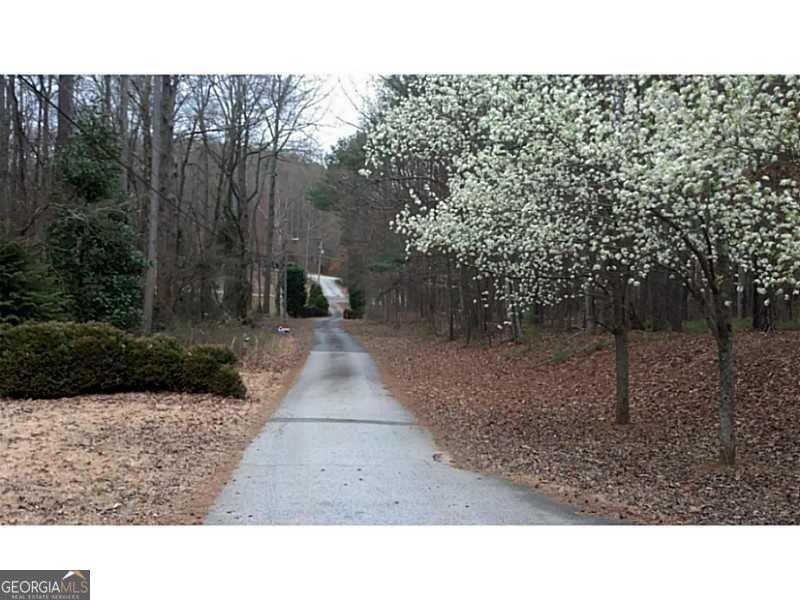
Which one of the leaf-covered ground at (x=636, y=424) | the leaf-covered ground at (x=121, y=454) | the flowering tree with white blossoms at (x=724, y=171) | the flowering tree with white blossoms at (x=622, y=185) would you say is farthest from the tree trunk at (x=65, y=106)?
the flowering tree with white blossoms at (x=724, y=171)

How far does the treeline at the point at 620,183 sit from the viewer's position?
22.4ft

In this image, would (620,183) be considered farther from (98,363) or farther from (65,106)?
(65,106)

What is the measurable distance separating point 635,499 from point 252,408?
7253 millimetres

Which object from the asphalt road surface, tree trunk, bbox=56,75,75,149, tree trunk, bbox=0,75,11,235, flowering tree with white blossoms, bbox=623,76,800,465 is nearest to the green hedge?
the asphalt road surface

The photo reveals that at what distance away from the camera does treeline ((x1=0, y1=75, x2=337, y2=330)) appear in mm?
19297

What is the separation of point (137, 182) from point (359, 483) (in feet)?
73.5

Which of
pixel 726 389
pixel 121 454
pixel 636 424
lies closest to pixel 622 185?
pixel 726 389

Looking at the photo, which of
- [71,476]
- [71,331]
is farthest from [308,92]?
[71,476]

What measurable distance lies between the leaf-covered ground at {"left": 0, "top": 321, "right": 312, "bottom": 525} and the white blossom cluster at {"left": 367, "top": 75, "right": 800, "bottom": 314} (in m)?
3.90

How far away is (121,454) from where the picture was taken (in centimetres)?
901

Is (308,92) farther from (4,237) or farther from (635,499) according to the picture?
(635,499)

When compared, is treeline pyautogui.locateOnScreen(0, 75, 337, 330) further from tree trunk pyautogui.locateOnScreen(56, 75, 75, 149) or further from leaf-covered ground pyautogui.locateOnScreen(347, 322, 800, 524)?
leaf-covered ground pyautogui.locateOnScreen(347, 322, 800, 524)

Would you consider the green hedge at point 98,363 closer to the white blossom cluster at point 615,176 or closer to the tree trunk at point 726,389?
the white blossom cluster at point 615,176

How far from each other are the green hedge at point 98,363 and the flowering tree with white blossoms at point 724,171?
8017 millimetres
